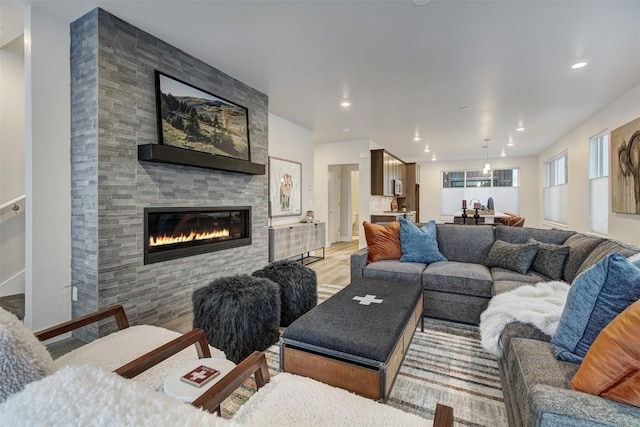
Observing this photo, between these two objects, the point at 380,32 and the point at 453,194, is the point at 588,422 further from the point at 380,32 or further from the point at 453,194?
the point at 453,194

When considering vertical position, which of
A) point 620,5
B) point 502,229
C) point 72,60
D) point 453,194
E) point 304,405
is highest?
point 620,5

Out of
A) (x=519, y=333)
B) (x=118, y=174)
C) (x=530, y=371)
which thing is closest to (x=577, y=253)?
(x=519, y=333)

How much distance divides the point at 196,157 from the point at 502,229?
11.2 feet

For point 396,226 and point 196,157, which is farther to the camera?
point 396,226

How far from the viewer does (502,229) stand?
3.37m

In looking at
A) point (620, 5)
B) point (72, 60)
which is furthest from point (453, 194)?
point (72, 60)

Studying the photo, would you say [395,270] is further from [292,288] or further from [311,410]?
[311,410]

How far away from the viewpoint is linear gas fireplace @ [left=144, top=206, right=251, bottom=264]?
2.81 metres

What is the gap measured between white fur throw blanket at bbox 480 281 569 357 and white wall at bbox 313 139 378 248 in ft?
15.1

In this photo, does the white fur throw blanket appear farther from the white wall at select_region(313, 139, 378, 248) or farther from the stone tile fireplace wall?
the white wall at select_region(313, 139, 378, 248)

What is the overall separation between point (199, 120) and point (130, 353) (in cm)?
242

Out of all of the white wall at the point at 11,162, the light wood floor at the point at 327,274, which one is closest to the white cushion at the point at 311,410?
the light wood floor at the point at 327,274

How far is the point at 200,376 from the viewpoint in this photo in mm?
1207

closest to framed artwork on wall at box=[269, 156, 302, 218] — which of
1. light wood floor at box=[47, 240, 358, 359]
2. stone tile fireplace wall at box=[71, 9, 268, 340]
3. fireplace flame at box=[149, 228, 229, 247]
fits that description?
light wood floor at box=[47, 240, 358, 359]
